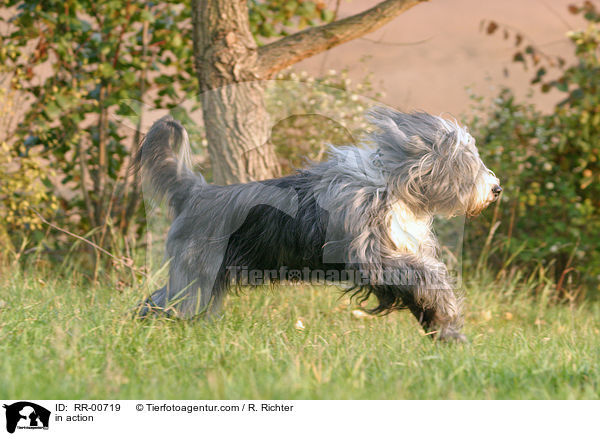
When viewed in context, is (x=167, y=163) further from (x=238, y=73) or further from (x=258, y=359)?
(x=258, y=359)

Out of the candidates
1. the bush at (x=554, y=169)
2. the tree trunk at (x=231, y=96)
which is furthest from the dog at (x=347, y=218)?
the bush at (x=554, y=169)

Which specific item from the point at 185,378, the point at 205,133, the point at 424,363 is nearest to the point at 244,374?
the point at 185,378

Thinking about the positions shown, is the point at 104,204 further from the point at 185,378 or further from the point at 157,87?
the point at 185,378

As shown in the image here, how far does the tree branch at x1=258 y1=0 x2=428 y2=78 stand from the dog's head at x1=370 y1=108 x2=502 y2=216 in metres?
1.72

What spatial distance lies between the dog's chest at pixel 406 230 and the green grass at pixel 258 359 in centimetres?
48

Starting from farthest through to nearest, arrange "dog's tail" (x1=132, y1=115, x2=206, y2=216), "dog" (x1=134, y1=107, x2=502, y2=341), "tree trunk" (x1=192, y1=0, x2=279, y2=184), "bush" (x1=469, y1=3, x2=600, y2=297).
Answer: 1. "bush" (x1=469, y1=3, x2=600, y2=297)
2. "tree trunk" (x1=192, y1=0, x2=279, y2=184)
3. "dog's tail" (x1=132, y1=115, x2=206, y2=216)
4. "dog" (x1=134, y1=107, x2=502, y2=341)

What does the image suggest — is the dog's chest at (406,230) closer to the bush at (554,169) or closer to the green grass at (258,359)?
the green grass at (258,359)

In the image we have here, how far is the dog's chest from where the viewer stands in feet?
10.9

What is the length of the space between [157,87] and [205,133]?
62.2 inches

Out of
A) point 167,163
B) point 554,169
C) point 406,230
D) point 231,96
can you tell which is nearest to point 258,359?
point 406,230
